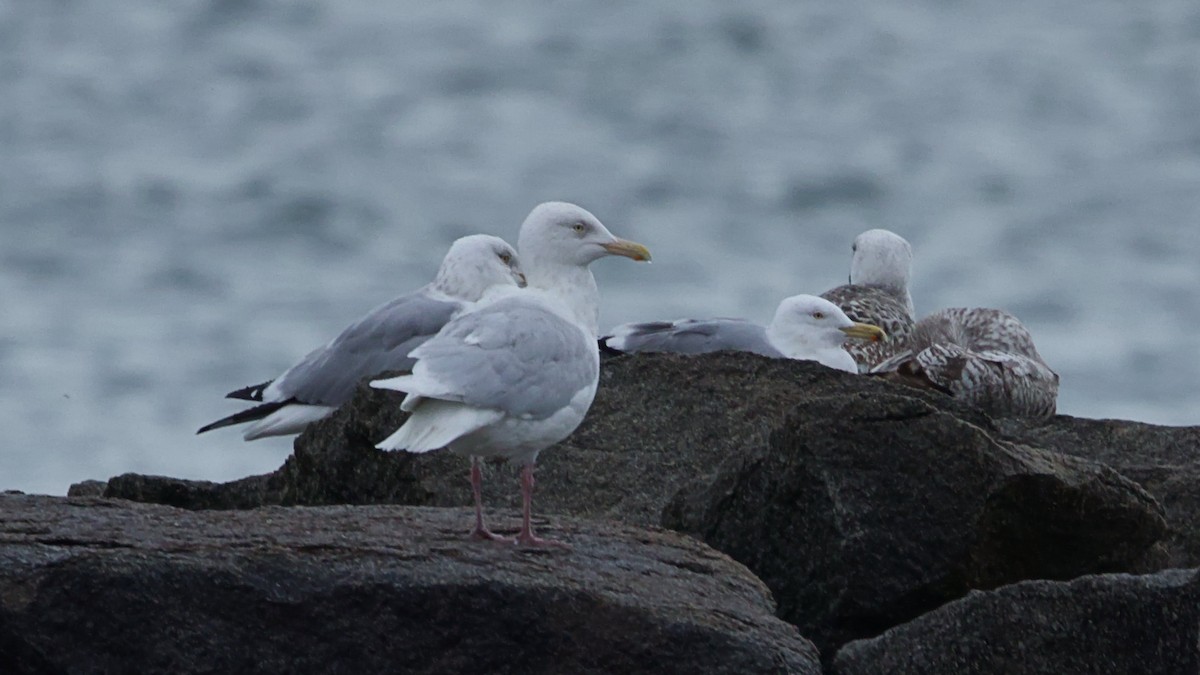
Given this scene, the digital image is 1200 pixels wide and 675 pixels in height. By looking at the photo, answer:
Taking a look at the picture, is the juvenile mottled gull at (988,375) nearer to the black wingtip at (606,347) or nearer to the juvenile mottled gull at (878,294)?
the juvenile mottled gull at (878,294)

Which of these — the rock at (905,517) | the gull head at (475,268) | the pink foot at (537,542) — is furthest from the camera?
the gull head at (475,268)

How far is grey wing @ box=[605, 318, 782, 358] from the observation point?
11234 millimetres

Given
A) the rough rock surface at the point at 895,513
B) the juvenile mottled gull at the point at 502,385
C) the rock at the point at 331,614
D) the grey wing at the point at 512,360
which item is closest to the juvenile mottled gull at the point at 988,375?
the rough rock surface at the point at 895,513

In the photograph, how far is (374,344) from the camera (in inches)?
416

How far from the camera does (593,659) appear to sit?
5516 millimetres

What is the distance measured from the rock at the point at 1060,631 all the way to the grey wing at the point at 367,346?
16.0 ft

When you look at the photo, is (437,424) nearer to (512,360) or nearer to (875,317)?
(512,360)

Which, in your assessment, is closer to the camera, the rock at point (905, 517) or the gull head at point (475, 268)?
the rock at point (905, 517)

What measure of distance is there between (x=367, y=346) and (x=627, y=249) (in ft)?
9.52

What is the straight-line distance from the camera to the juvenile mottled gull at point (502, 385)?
6.24 meters

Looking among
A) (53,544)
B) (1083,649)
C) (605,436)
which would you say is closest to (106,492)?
(605,436)

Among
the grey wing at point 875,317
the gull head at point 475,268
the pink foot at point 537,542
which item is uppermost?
the grey wing at point 875,317

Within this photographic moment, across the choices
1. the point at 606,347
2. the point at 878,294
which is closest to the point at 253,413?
the point at 606,347

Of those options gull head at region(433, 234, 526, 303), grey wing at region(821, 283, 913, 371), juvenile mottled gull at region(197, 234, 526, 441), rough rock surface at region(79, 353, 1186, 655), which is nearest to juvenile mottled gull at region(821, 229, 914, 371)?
Result: grey wing at region(821, 283, 913, 371)
